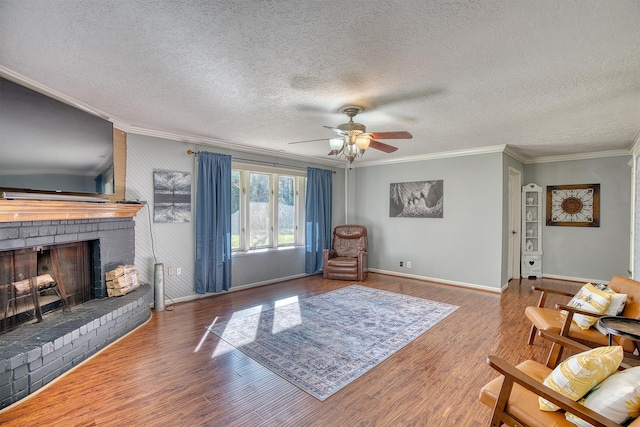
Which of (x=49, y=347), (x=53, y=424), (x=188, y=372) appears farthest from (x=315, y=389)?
(x=49, y=347)

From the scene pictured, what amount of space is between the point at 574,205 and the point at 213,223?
262 inches

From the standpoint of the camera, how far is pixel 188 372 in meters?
2.54

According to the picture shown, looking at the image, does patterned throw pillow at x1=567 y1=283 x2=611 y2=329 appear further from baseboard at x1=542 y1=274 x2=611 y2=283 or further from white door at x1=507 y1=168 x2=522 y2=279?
baseboard at x1=542 y1=274 x2=611 y2=283

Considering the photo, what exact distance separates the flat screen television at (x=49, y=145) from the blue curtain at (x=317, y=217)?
11.7ft

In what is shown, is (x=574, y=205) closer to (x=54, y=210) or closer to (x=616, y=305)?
(x=616, y=305)

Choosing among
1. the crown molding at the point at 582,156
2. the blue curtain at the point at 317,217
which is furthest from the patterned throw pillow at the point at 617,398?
the crown molding at the point at 582,156

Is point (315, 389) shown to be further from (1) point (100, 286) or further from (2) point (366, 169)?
(2) point (366, 169)

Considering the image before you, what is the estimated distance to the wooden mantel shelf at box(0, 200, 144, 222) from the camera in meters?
2.27

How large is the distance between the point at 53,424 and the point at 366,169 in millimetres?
6182

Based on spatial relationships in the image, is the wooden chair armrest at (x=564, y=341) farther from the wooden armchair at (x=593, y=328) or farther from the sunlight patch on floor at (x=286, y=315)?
the sunlight patch on floor at (x=286, y=315)

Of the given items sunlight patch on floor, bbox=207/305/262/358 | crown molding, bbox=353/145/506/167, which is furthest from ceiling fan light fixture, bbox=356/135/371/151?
crown molding, bbox=353/145/506/167

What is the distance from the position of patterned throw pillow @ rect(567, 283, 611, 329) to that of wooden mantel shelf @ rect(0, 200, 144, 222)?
15.6 ft

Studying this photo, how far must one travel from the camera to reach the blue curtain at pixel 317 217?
20.2ft

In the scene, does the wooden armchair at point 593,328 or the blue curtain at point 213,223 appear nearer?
the wooden armchair at point 593,328
